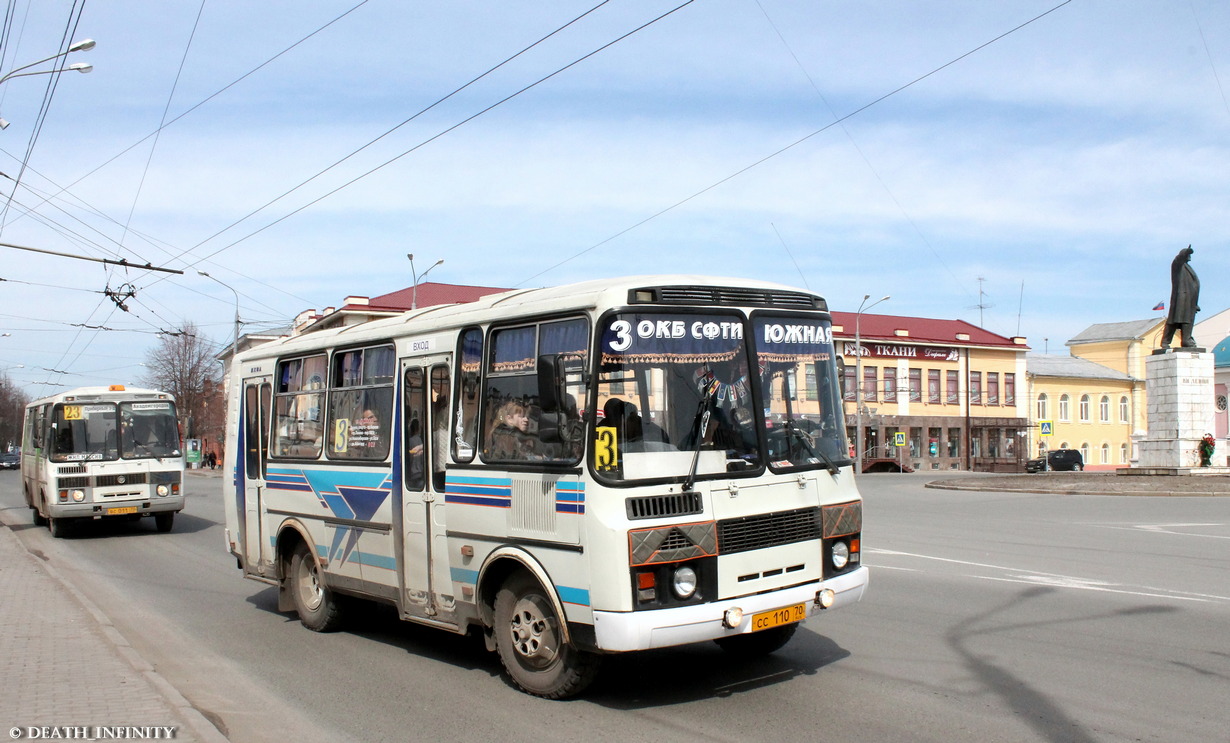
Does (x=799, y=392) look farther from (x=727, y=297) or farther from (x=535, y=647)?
(x=535, y=647)

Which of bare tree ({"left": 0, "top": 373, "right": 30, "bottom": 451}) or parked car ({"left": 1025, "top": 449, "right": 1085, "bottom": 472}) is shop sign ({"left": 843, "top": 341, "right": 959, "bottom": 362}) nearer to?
parked car ({"left": 1025, "top": 449, "right": 1085, "bottom": 472})

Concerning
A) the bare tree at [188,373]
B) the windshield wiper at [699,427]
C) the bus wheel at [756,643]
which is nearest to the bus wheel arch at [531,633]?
the windshield wiper at [699,427]

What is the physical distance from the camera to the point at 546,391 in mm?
6352

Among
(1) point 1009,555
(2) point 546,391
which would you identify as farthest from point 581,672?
(1) point 1009,555

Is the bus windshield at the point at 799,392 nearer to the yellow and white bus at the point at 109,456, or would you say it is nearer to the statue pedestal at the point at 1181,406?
the yellow and white bus at the point at 109,456

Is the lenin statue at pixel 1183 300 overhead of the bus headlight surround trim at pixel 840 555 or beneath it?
overhead

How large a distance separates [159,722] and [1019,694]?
5390 mm

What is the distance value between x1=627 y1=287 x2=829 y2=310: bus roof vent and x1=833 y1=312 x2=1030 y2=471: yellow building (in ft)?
196

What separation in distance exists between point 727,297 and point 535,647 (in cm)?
272

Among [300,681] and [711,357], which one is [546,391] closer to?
[711,357]

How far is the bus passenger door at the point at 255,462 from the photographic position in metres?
10.8

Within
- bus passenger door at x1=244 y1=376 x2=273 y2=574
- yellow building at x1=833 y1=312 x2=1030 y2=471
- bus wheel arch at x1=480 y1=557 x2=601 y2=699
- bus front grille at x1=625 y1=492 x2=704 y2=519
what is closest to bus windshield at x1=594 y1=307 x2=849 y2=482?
bus front grille at x1=625 y1=492 x2=704 y2=519

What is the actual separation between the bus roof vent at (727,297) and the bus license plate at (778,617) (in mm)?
2074

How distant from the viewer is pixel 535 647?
688 cm
